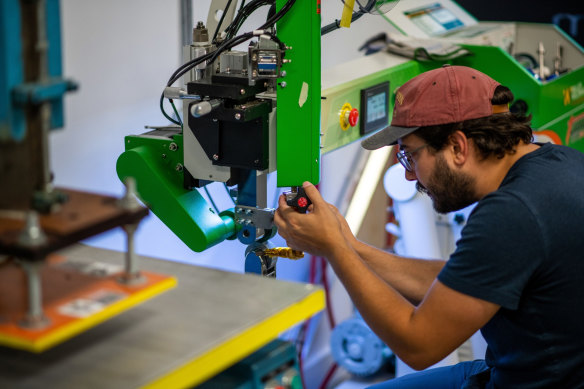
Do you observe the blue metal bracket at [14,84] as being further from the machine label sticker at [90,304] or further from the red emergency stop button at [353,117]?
the red emergency stop button at [353,117]

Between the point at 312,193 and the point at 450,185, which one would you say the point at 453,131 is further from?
the point at 312,193

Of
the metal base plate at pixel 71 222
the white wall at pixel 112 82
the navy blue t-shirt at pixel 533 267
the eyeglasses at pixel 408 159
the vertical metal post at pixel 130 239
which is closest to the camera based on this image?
the metal base plate at pixel 71 222

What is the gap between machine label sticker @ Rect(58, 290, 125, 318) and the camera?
4.13 ft

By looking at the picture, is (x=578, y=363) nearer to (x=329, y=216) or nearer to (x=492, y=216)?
(x=492, y=216)

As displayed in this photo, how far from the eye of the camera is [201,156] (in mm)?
2148

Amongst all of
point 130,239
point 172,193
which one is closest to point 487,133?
point 172,193

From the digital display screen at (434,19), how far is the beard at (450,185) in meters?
1.36

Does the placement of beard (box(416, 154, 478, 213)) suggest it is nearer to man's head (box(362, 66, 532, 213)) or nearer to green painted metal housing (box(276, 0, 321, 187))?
man's head (box(362, 66, 532, 213))

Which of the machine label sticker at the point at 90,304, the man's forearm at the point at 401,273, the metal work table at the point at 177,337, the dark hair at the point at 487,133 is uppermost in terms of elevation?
the dark hair at the point at 487,133

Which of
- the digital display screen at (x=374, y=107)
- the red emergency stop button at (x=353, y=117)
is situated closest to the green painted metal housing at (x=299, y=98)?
the red emergency stop button at (x=353, y=117)

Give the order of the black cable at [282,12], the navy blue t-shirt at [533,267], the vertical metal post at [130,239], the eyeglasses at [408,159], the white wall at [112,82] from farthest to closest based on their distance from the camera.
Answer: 1. the white wall at [112,82]
2. the eyeglasses at [408,159]
3. the black cable at [282,12]
4. the navy blue t-shirt at [533,267]
5. the vertical metal post at [130,239]

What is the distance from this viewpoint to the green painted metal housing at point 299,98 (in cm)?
197

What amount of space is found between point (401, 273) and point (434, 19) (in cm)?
146

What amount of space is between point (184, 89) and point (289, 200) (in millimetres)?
391
